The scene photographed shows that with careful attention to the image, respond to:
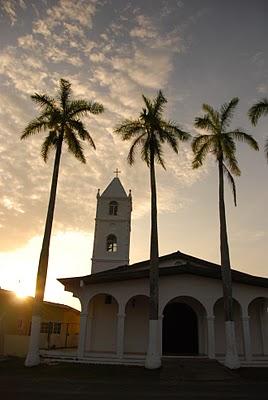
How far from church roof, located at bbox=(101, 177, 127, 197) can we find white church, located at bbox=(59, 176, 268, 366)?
46.1ft

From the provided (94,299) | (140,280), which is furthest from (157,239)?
(94,299)

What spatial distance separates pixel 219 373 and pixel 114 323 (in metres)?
8.50

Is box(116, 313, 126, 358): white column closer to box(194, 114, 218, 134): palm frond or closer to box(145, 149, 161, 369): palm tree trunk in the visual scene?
box(145, 149, 161, 369): palm tree trunk

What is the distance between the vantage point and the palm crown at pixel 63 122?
23.5 metres

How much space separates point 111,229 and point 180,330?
51.1ft

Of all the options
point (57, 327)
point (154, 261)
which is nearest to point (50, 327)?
point (57, 327)

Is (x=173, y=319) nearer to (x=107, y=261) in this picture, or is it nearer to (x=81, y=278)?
(x=81, y=278)

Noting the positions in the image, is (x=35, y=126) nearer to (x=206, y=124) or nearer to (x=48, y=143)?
(x=48, y=143)

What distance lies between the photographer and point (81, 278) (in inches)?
943

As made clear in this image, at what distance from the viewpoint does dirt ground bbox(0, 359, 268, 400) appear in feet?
40.7

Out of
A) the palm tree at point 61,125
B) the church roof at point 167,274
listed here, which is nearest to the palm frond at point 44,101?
the palm tree at point 61,125

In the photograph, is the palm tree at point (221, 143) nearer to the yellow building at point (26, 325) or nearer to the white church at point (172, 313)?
the white church at point (172, 313)

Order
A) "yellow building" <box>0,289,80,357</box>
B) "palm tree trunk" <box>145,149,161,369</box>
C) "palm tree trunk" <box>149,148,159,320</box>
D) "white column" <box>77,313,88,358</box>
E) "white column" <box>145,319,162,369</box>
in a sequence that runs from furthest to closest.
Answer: "yellow building" <box>0,289,80,357</box>, "white column" <box>77,313,88,358</box>, "palm tree trunk" <box>149,148,159,320</box>, "palm tree trunk" <box>145,149,161,369</box>, "white column" <box>145,319,162,369</box>

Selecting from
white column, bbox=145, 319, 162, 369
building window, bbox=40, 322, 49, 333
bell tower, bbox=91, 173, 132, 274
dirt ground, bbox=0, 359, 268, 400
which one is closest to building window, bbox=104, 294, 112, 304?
white column, bbox=145, 319, 162, 369
